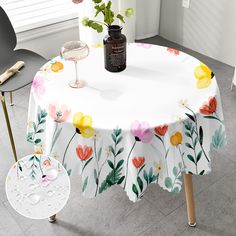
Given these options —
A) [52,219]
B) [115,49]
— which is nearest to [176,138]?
[115,49]

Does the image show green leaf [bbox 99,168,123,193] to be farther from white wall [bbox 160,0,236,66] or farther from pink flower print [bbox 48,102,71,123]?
white wall [bbox 160,0,236,66]

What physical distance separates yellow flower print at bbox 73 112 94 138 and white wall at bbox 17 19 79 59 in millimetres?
1923

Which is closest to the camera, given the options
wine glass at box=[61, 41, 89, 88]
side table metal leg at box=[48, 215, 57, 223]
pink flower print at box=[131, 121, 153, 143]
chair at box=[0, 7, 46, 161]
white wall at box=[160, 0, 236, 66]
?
pink flower print at box=[131, 121, 153, 143]

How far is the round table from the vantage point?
1.40m

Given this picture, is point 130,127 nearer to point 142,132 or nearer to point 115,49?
point 142,132

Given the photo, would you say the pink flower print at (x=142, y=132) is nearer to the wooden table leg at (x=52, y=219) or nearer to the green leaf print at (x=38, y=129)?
the green leaf print at (x=38, y=129)

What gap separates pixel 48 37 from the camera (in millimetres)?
3248

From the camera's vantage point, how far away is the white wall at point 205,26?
3.11m

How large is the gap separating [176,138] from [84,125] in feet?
1.20

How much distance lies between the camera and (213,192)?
200 centimetres

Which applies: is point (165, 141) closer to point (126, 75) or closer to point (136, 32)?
point (126, 75)

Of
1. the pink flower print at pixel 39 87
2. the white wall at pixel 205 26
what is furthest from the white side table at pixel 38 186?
the white wall at pixel 205 26

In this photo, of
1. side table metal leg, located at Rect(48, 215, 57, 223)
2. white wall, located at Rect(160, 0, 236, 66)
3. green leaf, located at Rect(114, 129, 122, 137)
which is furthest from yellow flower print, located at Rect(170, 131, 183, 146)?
white wall, located at Rect(160, 0, 236, 66)

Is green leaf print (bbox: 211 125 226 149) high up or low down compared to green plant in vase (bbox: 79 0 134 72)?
down
